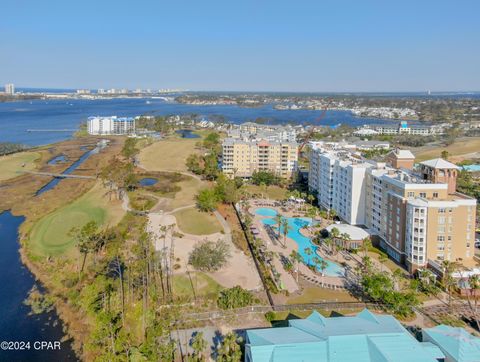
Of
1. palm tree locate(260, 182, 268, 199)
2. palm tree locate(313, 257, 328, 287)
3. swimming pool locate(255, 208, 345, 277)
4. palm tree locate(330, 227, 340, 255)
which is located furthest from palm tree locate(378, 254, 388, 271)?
palm tree locate(260, 182, 268, 199)

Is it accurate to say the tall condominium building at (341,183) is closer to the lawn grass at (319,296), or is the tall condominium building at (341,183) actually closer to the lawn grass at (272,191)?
the lawn grass at (272,191)

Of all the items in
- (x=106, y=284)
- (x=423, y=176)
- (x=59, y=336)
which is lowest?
(x=59, y=336)

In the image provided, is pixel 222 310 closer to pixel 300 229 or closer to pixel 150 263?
pixel 150 263

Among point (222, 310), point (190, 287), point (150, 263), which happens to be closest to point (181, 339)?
point (222, 310)

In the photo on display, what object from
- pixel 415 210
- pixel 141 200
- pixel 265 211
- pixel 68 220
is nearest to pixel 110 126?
pixel 141 200

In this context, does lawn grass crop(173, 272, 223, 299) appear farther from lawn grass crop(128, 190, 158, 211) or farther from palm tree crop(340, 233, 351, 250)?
lawn grass crop(128, 190, 158, 211)
